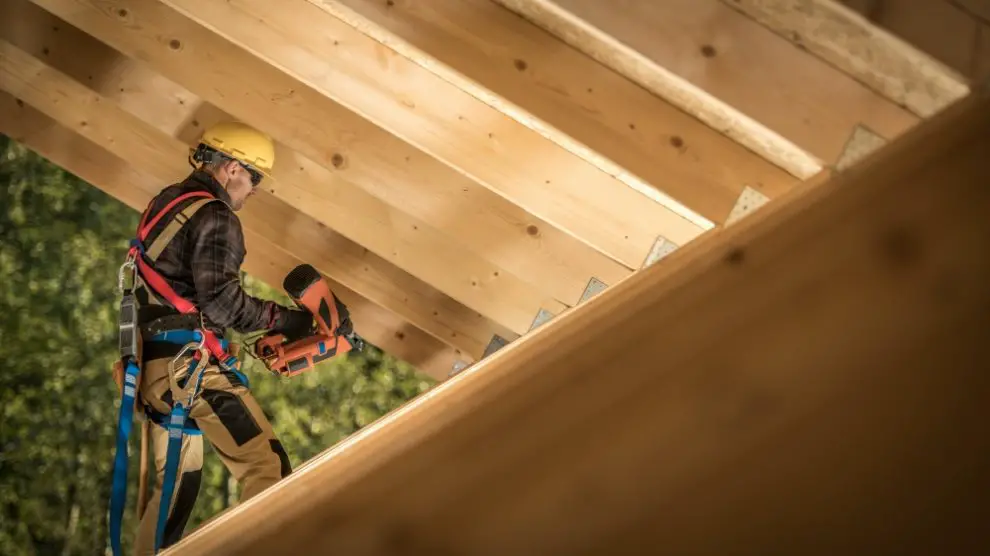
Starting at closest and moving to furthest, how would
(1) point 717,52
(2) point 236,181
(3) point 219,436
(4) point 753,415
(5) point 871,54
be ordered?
1. (4) point 753,415
2. (5) point 871,54
3. (1) point 717,52
4. (3) point 219,436
5. (2) point 236,181

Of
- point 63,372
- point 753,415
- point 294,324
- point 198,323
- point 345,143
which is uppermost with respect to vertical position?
point 345,143

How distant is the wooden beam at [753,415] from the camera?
517mm

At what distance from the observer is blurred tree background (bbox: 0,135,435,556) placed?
4.36 meters

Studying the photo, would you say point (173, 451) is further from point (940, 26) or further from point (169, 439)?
point (940, 26)

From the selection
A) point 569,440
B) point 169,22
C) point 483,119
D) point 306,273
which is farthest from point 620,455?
point 169,22

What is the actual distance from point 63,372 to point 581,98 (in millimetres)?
3802

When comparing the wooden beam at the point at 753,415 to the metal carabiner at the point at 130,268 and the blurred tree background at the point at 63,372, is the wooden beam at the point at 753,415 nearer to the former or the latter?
the metal carabiner at the point at 130,268

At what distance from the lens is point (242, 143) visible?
9.04 feet

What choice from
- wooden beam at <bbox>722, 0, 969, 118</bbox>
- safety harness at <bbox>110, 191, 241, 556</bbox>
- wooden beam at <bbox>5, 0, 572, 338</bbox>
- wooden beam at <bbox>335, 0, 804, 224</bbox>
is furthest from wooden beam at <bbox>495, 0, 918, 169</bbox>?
wooden beam at <bbox>5, 0, 572, 338</bbox>

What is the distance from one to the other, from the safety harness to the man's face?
0.20 metres

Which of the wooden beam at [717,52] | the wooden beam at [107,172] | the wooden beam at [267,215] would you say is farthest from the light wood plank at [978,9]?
the wooden beam at [107,172]

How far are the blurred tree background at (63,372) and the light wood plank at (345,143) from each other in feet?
5.04

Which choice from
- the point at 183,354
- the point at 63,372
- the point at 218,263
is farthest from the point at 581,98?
the point at 63,372

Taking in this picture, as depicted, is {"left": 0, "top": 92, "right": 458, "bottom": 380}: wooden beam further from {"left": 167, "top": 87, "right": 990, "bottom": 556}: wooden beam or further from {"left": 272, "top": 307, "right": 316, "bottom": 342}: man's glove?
{"left": 167, "top": 87, "right": 990, "bottom": 556}: wooden beam
